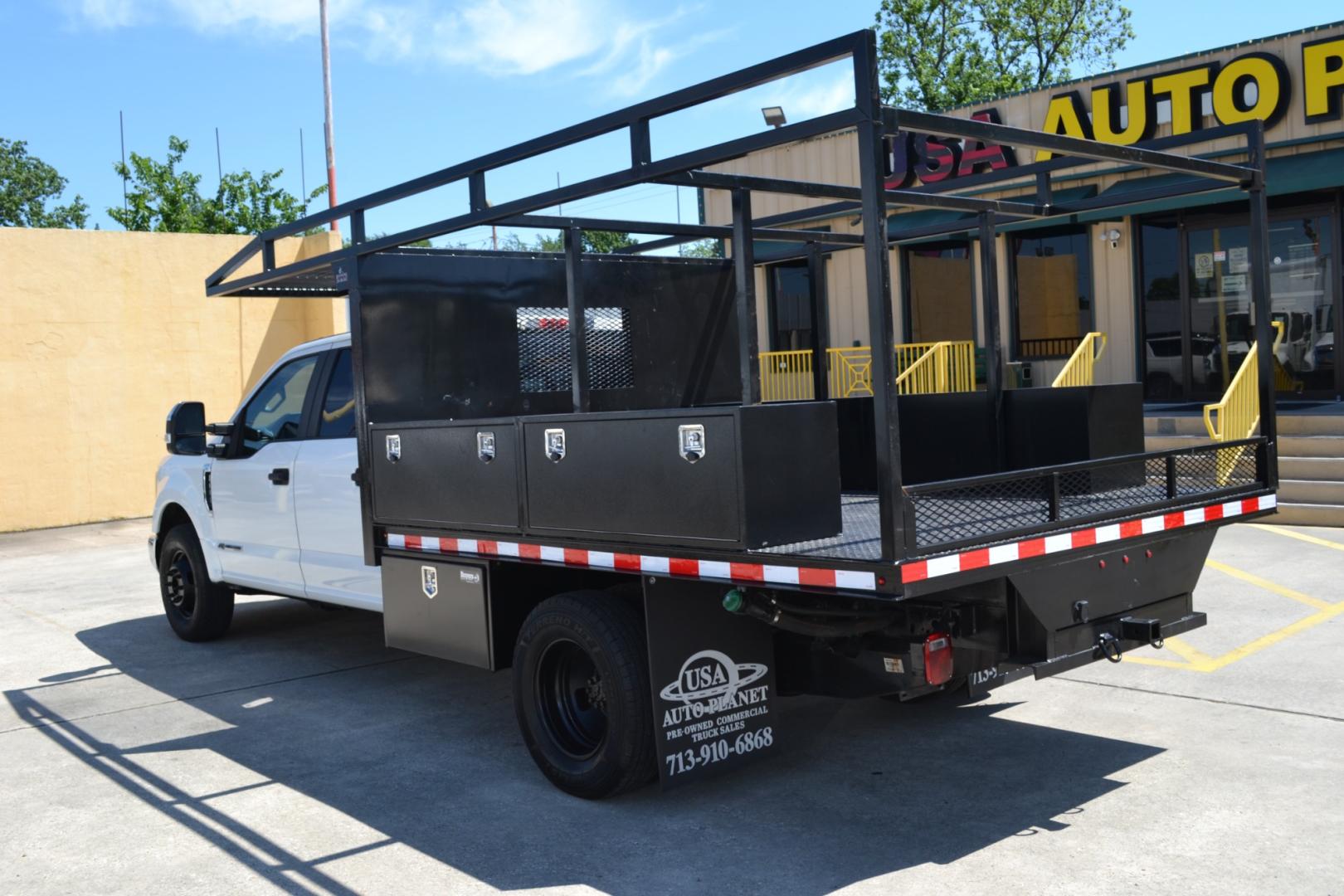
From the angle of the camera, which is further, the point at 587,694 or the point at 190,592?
the point at 190,592

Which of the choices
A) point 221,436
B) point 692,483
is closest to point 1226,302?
point 221,436

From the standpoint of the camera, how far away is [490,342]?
6879 mm

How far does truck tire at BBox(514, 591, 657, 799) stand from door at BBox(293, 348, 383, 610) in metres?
1.79

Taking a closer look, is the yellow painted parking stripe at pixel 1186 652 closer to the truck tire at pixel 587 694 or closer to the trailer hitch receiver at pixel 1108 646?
the trailer hitch receiver at pixel 1108 646

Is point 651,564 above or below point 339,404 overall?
below

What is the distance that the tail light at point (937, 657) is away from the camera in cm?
445

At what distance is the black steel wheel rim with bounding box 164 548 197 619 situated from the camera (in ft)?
29.1

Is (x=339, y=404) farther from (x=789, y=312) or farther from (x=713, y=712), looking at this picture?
(x=789, y=312)

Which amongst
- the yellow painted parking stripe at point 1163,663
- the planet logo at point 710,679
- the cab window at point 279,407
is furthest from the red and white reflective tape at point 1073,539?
the cab window at point 279,407

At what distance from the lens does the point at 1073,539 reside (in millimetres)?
4504

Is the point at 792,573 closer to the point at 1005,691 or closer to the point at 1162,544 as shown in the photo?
the point at 1162,544

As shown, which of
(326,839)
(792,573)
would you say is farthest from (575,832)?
(792,573)

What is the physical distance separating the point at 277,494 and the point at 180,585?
6.34ft

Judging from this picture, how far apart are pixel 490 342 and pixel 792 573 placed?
3.24m
